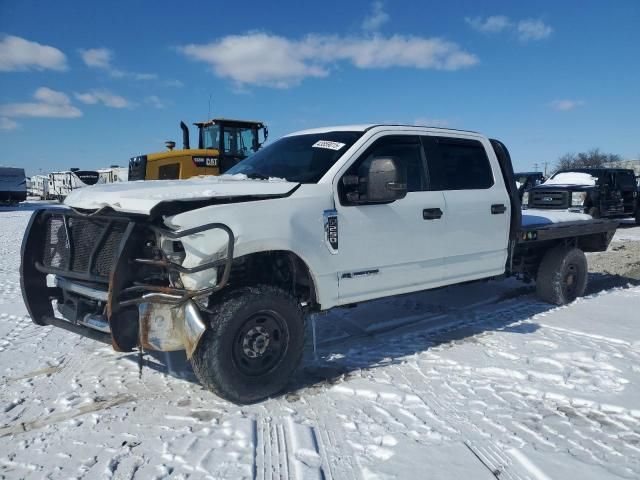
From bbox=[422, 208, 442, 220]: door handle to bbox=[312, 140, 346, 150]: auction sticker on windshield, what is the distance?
955 mm

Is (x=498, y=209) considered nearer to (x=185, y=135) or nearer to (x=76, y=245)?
(x=76, y=245)

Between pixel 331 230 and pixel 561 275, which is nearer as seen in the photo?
pixel 331 230

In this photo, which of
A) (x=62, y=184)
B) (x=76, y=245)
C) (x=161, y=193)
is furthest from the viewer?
(x=62, y=184)

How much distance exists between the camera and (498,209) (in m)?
5.29

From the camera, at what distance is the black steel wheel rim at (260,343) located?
11.6 feet

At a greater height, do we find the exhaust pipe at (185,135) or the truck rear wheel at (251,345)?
the exhaust pipe at (185,135)

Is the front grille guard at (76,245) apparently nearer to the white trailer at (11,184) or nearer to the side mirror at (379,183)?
the side mirror at (379,183)

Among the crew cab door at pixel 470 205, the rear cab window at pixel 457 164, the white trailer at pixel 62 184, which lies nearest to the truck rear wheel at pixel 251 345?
the crew cab door at pixel 470 205

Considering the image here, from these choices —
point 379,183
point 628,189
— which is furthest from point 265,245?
point 628,189

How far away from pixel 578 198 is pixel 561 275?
34.6 ft

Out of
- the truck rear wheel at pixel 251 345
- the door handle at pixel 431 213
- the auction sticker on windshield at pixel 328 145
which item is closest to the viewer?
the truck rear wheel at pixel 251 345

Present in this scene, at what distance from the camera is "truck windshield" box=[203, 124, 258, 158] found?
1421 cm

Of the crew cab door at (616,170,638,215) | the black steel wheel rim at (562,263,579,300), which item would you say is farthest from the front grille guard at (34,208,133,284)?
the crew cab door at (616,170,638,215)

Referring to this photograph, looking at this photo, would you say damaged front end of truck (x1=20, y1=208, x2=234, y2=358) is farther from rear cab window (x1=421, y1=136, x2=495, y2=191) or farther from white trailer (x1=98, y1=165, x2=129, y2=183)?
white trailer (x1=98, y1=165, x2=129, y2=183)
